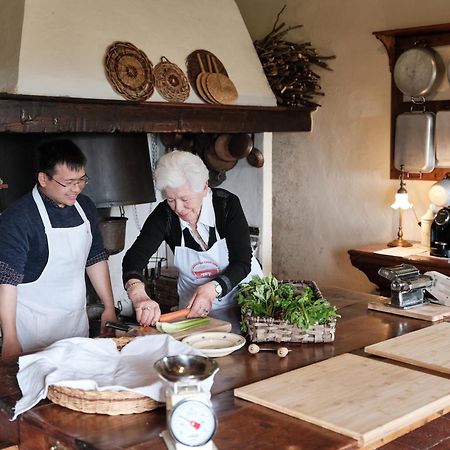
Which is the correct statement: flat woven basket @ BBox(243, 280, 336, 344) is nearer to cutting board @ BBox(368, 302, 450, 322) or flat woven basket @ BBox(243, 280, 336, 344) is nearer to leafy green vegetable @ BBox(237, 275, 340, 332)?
leafy green vegetable @ BBox(237, 275, 340, 332)

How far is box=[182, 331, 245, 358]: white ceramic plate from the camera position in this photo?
107 inches

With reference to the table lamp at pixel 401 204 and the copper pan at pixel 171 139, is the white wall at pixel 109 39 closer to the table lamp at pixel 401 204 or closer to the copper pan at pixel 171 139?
the copper pan at pixel 171 139

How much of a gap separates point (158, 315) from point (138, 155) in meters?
2.29

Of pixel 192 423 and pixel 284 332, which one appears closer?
pixel 192 423

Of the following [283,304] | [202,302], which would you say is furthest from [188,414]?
[202,302]

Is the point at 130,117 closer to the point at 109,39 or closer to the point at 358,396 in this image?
the point at 109,39

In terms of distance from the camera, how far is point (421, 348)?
281 cm

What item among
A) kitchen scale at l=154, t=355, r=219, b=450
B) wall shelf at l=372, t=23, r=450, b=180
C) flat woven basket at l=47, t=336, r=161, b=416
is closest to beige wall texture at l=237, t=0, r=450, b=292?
wall shelf at l=372, t=23, r=450, b=180

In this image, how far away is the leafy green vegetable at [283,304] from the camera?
286cm

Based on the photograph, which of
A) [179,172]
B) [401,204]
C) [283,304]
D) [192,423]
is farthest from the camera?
[401,204]

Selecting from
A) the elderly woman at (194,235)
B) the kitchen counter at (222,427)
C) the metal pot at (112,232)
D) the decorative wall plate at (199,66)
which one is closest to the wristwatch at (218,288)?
the elderly woman at (194,235)

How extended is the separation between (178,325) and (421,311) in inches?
42.5

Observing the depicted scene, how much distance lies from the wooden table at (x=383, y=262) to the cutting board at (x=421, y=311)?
1.34 meters

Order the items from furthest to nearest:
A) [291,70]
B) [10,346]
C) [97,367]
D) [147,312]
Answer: [291,70]
[10,346]
[147,312]
[97,367]
